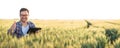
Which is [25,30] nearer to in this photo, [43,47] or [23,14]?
[23,14]

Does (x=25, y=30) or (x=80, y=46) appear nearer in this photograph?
(x=80, y=46)

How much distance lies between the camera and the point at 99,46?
5.16m

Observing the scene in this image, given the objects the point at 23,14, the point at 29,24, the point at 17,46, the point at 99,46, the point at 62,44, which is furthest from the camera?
the point at 29,24

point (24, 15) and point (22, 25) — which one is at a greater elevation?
point (24, 15)

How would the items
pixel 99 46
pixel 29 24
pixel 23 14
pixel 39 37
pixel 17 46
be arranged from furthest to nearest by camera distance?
pixel 29 24 → pixel 23 14 → pixel 39 37 → pixel 99 46 → pixel 17 46

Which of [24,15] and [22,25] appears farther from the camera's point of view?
[22,25]

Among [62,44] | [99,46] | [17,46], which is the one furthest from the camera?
[99,46]

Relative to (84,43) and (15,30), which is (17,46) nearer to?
(84,43)

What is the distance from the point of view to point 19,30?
7.17m

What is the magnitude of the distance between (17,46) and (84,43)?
1.05 m

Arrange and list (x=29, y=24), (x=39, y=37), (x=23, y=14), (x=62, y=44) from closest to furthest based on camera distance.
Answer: (x=62, y=44)
(x=39, y=37)
(x=23, y=14)
(x=29, y=24)

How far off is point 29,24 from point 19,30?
414 millimetres

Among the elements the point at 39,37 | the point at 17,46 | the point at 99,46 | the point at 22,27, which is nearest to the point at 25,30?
the point at 22,27

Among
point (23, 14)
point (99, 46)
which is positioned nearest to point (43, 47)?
point (99, 46)
